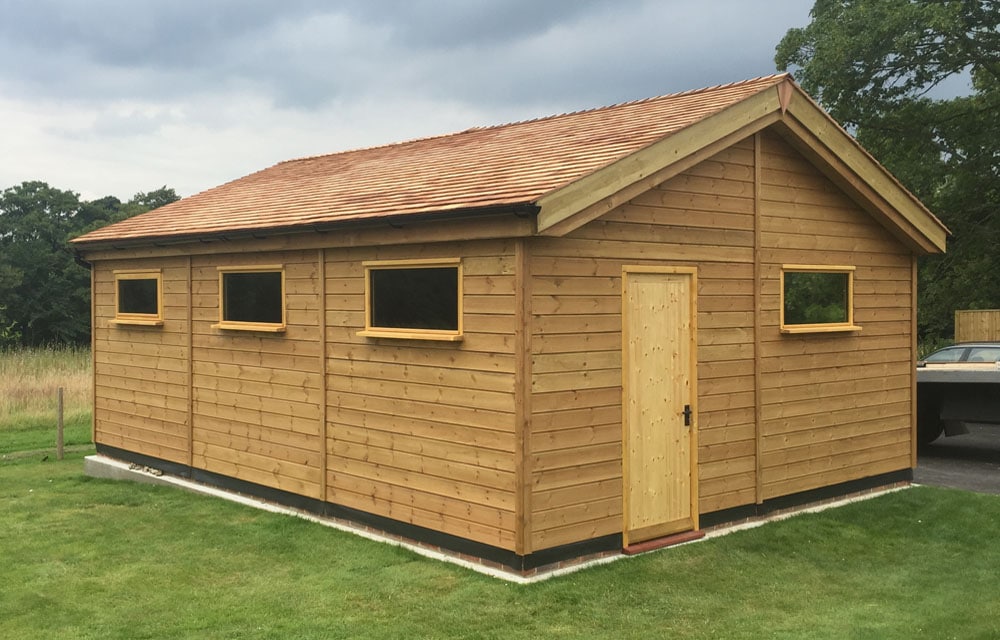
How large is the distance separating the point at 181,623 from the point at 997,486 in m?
9.15

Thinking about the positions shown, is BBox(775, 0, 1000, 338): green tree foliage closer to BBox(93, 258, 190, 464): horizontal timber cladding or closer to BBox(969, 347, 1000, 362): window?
BBox(969, 347, 1000, 362): window

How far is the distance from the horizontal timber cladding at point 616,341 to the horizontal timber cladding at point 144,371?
558 cm

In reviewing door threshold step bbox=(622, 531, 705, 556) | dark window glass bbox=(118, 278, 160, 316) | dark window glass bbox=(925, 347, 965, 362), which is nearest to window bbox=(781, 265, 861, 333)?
door threshold step bbox=(622, 531, 705, 556)

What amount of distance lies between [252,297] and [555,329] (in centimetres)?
419

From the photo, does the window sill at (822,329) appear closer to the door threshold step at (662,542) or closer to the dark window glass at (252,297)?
the door threshold step at (662,542)

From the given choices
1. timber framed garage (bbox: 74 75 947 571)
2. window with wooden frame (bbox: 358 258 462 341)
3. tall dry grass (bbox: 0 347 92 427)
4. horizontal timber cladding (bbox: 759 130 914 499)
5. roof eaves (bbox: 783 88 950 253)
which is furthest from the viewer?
tall dry grass (bbox: 0 347 92 427)

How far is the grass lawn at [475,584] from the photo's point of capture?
6.50 m

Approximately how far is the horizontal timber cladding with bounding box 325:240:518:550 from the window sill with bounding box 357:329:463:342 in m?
0.07

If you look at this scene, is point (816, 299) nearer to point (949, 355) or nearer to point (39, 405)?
point (949, 355)

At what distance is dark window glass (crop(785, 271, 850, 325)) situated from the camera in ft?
32.2

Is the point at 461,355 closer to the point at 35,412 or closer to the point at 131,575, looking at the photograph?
the point at 131,575

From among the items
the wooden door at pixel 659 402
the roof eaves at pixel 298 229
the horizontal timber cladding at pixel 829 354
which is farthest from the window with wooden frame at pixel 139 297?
the horizontal timber cladding at pixel 829 354

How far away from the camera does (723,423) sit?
901 centimetres

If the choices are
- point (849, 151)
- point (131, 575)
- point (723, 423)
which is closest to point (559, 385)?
point (723, 423)
